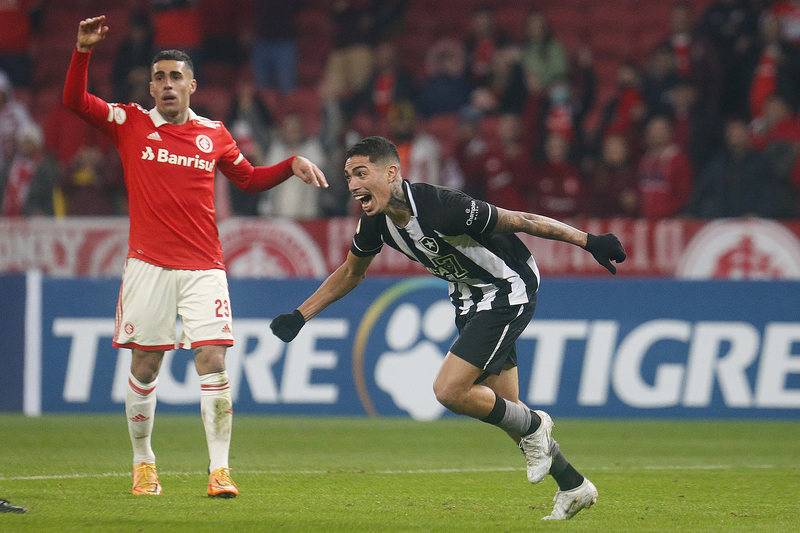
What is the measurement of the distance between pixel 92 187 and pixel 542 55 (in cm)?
611

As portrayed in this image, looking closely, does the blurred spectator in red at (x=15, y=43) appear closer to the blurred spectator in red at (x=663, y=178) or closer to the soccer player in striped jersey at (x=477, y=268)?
the blurred spectator in red at (x=663, y=178)

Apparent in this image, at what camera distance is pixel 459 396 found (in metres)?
6.38

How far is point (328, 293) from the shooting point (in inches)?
274

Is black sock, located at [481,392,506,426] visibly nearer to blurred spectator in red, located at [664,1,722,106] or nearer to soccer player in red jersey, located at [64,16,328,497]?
soccer player in red jersey, located at [64,16,328,497]

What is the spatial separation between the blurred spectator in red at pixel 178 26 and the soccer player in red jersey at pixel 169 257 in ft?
31.9

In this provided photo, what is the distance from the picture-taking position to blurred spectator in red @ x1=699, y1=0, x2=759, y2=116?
15062mm

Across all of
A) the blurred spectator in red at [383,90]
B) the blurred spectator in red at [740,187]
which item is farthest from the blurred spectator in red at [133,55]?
A: the blurred spectator in red at [740,187]

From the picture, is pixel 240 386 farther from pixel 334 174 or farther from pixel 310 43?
pixel 310 43

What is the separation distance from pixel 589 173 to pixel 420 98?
2893 mm

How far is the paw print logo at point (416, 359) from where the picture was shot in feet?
38.7

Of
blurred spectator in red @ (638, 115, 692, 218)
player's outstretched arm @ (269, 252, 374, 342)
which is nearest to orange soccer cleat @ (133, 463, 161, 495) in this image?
player's outstretched arm @ (269, 252, 374, 342)

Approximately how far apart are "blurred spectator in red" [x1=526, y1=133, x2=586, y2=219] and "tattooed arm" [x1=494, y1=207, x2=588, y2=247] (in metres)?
7.68

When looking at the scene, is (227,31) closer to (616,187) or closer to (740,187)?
(616,187)

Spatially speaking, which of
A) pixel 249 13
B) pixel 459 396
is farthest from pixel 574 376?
pixel 249 13
